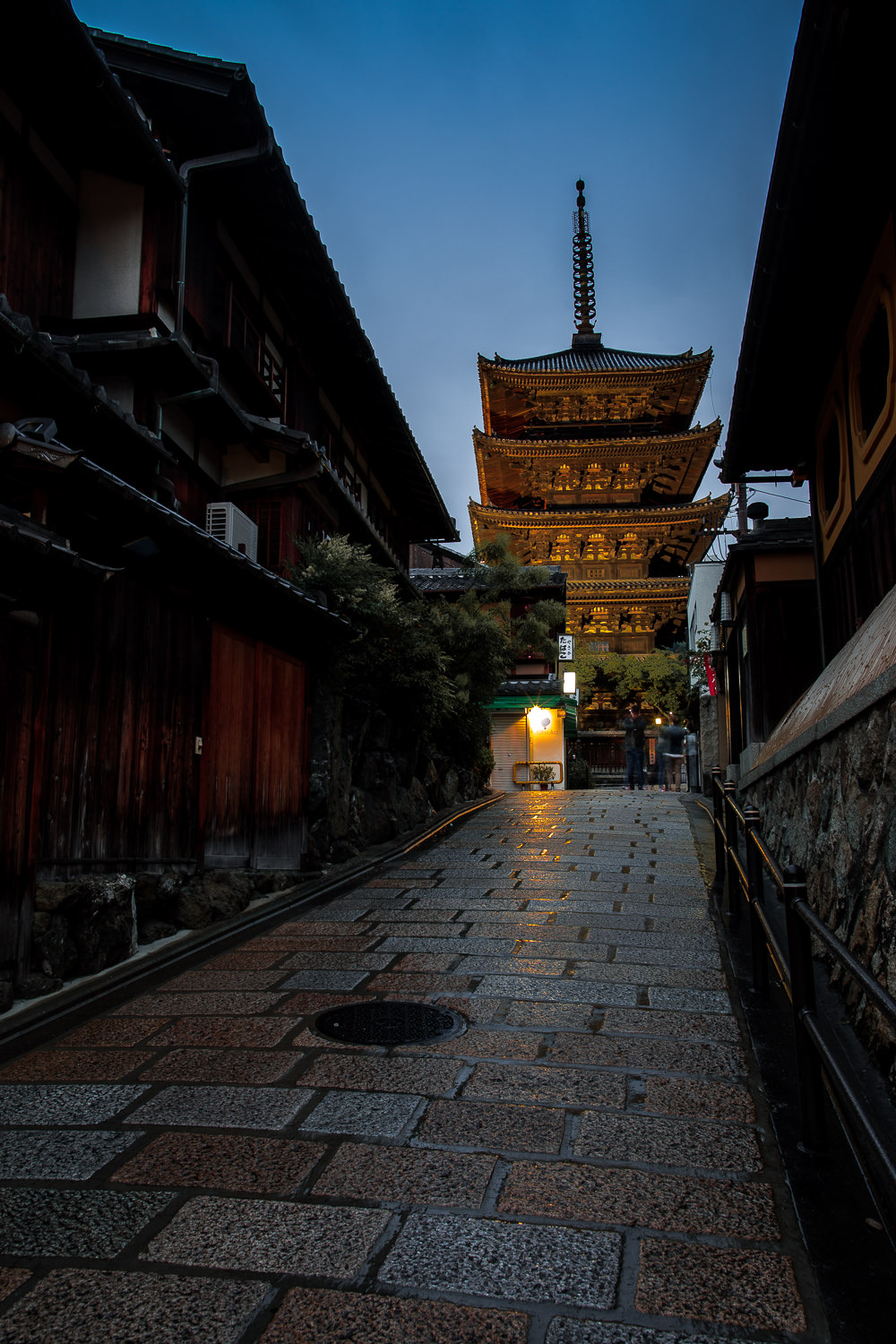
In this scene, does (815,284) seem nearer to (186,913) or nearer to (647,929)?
(647,929)

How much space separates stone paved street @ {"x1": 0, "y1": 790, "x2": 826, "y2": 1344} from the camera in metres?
2.54

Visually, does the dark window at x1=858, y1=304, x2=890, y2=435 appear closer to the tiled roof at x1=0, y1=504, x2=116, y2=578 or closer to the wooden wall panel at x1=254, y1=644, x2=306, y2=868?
the tiled roof at x1=0, y1=504, x2=116, y2=578

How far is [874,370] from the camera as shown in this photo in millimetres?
7617

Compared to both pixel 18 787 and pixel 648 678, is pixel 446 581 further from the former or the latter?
pixel 18 787

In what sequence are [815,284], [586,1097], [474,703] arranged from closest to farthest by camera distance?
[586,1097] → [815,284] → [474,703]

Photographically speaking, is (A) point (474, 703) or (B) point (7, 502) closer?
(B) point (7, 502)

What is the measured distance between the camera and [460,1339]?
7.84ft

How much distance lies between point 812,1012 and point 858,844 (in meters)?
1.40

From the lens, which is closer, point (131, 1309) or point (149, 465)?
point (131, 1309)

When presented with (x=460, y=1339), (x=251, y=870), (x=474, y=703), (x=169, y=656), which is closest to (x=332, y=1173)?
(x=460, y=1339)

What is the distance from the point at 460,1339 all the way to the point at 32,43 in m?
11.3

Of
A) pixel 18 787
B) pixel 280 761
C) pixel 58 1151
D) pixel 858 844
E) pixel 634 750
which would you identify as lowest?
pixel 58 1151

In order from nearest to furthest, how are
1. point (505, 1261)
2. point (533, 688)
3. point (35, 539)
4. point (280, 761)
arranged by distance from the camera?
point (505, 1261) → point (35, 539) → point (280, 761) → point (533, 688)

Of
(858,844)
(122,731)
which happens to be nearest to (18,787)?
(122,731)
